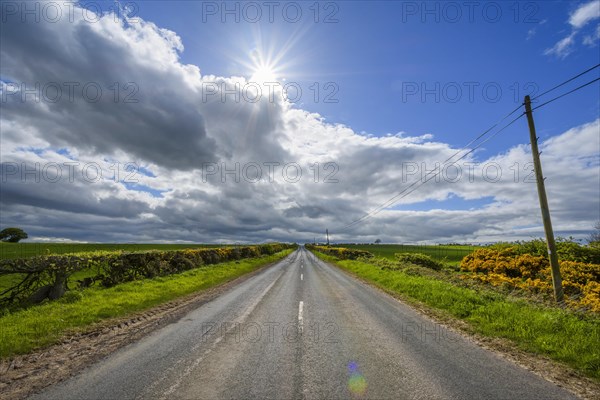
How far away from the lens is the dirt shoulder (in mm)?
5773

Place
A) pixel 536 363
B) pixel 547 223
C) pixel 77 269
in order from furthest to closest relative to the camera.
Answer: pixel 77 269 → pixel 547 223 → pixel 536 363

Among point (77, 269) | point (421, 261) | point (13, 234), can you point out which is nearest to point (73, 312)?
point (77, 269)

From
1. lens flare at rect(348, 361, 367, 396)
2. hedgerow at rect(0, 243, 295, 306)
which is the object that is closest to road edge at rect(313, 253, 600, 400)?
lens flare at rect(348, 361, 367, 396)

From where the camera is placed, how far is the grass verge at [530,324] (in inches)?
289

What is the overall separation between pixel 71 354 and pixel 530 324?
Answer: 12.4 metres

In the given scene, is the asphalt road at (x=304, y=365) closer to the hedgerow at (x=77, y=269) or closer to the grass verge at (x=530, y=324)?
the grass verge at (x=530, y=324)

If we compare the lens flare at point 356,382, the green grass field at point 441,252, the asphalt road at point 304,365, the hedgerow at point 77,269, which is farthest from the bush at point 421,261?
the lens flare at point 356,382

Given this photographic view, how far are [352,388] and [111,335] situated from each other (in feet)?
23.3

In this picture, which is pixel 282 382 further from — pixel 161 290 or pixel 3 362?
pixel 161 290

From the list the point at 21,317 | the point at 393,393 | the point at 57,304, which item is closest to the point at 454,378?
the point at 393,393

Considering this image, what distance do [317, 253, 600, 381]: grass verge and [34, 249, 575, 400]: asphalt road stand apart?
4.71 feet

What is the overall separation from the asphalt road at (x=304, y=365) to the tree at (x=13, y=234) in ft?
384

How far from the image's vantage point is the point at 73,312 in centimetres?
1081

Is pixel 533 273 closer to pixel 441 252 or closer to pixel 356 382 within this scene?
pixel 356 382
